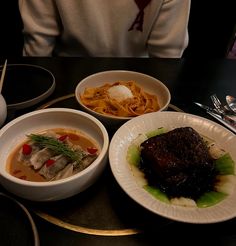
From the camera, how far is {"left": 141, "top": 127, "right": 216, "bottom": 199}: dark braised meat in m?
0.74

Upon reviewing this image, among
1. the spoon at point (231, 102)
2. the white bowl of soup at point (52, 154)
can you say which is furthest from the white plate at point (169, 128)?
the spoon at point (231, 102)

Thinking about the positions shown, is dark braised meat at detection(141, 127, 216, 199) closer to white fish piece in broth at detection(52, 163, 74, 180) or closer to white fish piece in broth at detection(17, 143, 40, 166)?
white fish piece in broth at detection(52, 163, 74, 180)

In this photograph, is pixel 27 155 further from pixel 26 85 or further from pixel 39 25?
pixel 39 25

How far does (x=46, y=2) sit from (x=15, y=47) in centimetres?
85

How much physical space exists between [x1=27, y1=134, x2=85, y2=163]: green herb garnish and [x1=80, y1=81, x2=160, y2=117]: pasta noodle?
0.85ft

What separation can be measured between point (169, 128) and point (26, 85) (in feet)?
2.30

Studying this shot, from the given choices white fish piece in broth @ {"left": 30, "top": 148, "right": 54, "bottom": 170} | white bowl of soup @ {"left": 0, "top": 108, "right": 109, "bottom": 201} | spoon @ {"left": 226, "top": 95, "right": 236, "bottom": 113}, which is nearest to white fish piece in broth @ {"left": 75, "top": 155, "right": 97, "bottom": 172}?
white bowl of soup @ {"left": 0, "top": 108, "right": 109, "bottom": 201}

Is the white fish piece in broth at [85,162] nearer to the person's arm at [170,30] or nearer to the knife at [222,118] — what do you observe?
the knife at [222,118]

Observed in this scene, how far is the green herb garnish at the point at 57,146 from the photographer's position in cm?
78

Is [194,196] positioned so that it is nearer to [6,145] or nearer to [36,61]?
[6,145]

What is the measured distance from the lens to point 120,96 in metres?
1.10

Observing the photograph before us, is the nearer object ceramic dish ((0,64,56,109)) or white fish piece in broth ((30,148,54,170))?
white fish piece in broth ((30,148,54,170))

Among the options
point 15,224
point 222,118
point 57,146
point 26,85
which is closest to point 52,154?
point 57,146

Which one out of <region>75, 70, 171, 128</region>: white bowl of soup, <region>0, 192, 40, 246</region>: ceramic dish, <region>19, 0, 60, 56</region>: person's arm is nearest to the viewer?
<region>0, 192, 40, 246</region>: ceramic dish
